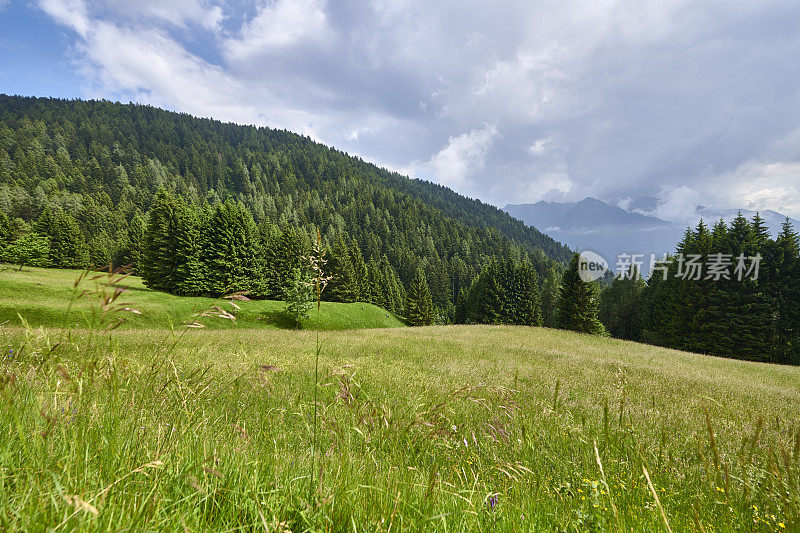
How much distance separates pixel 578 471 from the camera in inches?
117

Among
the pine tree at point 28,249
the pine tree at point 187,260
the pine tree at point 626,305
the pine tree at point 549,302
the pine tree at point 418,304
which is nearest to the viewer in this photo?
the pine tree at point 187,260

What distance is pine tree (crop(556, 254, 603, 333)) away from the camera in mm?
36500

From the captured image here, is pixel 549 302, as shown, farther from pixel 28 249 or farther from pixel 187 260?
pixel 28 249

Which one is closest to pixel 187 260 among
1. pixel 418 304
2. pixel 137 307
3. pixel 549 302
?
pixel 137 307

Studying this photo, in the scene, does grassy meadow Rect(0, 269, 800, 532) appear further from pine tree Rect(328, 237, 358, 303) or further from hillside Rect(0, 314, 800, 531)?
pine tree Rect(328, 237, 358, 303)

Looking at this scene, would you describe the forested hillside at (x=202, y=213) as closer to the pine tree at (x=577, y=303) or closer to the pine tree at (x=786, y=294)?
the pine tree at (x=577, y=303)

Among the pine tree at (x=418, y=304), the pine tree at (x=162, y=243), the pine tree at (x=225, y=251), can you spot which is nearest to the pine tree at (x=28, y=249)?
the pine tree at (x=162, y=243)

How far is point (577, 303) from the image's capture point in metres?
37.2

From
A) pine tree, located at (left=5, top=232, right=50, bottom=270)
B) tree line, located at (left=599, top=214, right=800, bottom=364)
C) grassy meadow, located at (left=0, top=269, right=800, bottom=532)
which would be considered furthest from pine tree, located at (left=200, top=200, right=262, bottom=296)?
tree line, located at (left=599, top=214, right=800, bottom=364)

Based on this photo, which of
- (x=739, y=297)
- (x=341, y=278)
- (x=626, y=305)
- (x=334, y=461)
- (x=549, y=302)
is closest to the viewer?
(x=334, y=461)

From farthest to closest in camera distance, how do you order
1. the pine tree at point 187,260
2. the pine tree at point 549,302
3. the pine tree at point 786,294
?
the pine tree at point 549,302 → the pine tree at point 187,260 → the pine tree at point 786,294

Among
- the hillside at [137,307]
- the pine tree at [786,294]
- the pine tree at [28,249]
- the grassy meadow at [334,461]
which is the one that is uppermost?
the pine tree at [786,294]

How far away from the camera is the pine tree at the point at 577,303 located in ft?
120

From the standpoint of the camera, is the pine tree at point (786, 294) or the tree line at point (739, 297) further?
the tree line at point (739, 297)
